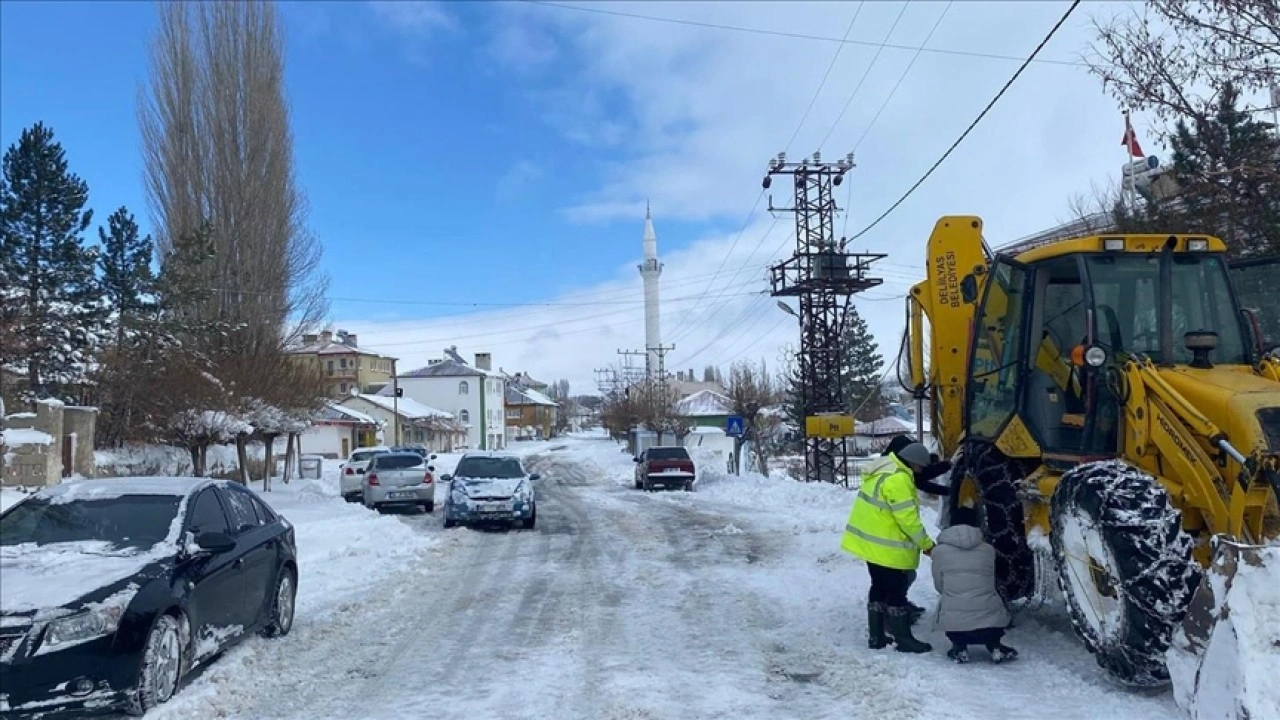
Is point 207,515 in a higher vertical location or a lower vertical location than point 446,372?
lower

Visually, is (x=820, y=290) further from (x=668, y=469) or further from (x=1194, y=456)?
(x=1194, y=456)

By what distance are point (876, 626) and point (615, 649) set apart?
211 centimetres

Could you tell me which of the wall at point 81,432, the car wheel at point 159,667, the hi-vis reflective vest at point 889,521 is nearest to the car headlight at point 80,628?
the car wheel at point 159,667

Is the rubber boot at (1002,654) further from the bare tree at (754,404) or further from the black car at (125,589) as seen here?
the bare tree at (754,404)

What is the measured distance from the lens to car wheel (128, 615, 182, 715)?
19.4ft

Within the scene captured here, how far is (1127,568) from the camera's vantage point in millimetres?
5598

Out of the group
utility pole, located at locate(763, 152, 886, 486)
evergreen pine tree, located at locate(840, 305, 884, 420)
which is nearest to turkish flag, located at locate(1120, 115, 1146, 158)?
utility pole, located at locate(763, 152, 886, 486)

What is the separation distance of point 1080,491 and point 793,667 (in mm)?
2441

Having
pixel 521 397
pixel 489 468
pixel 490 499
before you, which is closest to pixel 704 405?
pixel 521 397

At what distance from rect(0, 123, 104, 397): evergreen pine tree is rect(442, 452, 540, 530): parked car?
521 inches

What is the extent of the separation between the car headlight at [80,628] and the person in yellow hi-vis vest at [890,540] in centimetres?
514

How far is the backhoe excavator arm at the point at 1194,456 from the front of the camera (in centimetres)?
543

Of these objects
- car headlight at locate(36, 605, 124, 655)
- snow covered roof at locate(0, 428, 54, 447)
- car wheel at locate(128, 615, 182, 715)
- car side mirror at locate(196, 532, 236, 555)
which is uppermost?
snow covered roof at locate(0, 428, 54, 447)

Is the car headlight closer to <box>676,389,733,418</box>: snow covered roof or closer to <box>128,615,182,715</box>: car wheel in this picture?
<box>128,615,182,715</box>: car wheel
